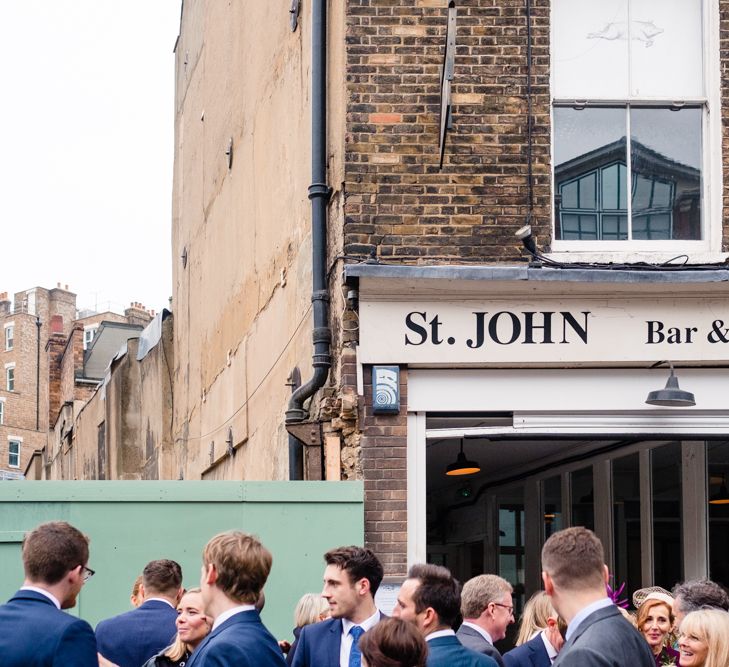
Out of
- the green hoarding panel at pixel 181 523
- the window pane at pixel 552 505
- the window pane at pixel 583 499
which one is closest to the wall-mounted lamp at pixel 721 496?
the window pane at pixel 583 499

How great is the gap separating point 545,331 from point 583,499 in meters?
5.56

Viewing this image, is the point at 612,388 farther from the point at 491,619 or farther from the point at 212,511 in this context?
the point at 491,619

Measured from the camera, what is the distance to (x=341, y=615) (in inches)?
277

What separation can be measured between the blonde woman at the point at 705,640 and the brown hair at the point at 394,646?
74.8 inches

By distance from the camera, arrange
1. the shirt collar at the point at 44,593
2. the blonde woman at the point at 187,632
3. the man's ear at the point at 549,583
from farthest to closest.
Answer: the blonde woman at the point at 187,632 → the shirt collar at the point at 44,593 → the man's ear at the point at 549,583

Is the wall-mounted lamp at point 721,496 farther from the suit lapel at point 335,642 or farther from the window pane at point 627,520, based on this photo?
the suit lapel at point 335,642

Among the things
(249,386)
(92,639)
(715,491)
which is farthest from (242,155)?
(92,639)

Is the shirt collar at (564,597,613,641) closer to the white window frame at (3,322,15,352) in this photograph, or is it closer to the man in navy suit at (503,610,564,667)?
the man in navy suit at (503,610,564,667)

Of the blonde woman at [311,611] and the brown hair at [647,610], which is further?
the brown hair at [647,610]

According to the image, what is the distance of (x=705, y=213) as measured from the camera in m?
11.3

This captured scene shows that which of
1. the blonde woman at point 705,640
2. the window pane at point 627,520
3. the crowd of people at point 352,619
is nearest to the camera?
the crowd of people at point 352,619

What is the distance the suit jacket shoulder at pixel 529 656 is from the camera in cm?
763

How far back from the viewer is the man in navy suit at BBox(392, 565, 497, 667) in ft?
20.1

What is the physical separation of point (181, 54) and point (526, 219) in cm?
1396
